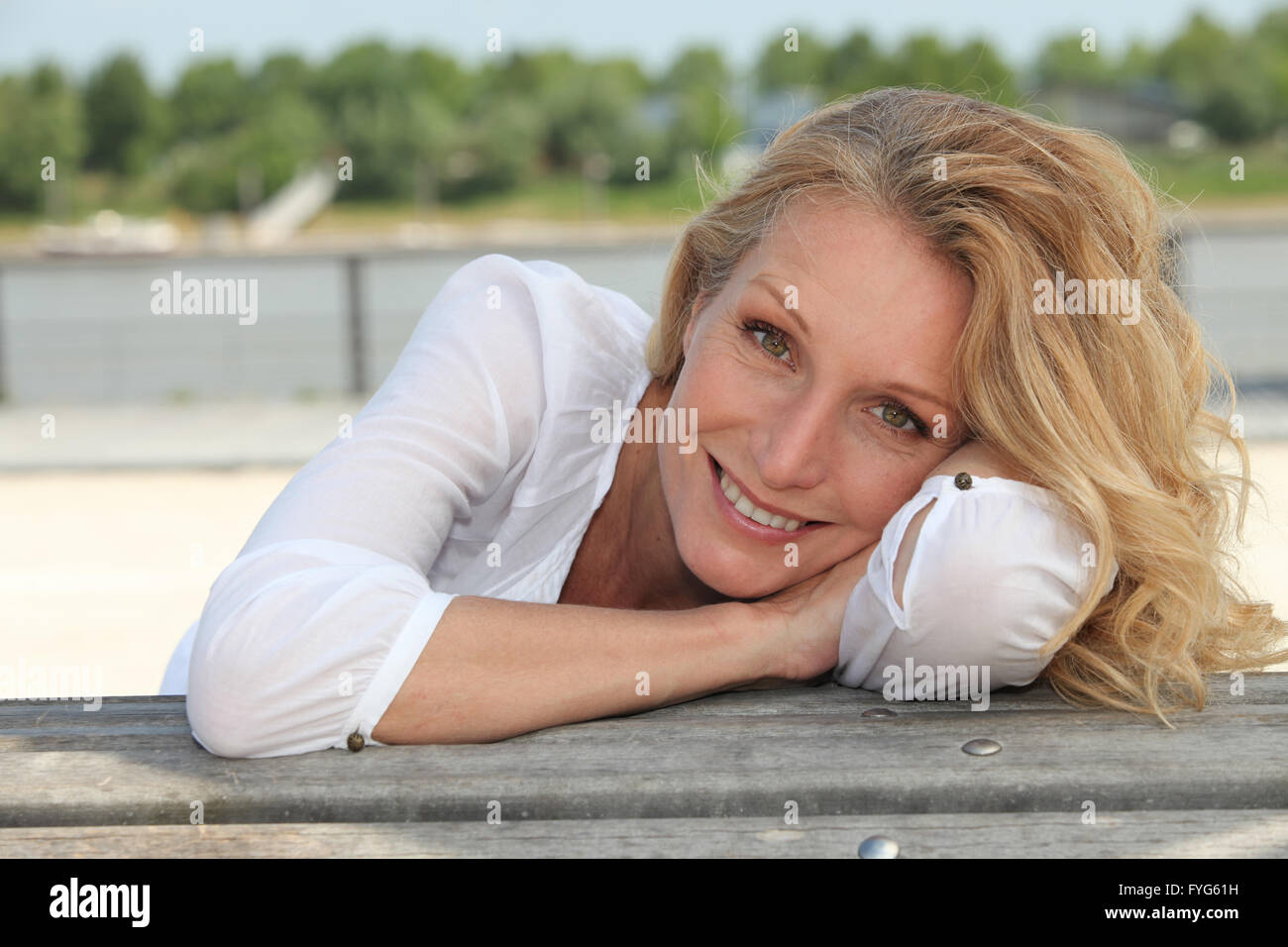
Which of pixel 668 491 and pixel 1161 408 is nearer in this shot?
pixel 1161 408

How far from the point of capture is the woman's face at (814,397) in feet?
6.32

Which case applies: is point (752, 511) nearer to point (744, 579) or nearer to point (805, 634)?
point (744, 579)

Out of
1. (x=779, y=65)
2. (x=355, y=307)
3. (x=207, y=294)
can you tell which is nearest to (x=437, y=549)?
(x=207, y=294)

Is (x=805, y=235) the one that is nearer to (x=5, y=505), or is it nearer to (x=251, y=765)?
(x=251, y=765)

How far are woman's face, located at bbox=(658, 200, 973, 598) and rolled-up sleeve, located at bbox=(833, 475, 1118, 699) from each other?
0.53ft

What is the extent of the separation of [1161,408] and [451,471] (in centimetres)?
104

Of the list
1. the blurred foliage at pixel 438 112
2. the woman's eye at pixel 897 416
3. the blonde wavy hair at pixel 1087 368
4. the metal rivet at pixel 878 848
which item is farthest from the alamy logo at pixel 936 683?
the blurred foliage at pixel 438 112

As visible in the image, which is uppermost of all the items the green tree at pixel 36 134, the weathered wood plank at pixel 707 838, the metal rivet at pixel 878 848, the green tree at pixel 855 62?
the green tree at pixel 855 62

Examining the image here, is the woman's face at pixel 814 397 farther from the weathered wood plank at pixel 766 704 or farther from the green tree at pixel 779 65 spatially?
the green tree at pixel 779 65

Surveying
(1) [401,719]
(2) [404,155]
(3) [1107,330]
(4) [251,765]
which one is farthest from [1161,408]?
(2) [404,155]

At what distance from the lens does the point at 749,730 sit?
1743 millimetres

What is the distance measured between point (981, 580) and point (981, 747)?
22 cm

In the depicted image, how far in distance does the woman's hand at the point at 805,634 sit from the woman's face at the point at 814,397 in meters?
0.10
